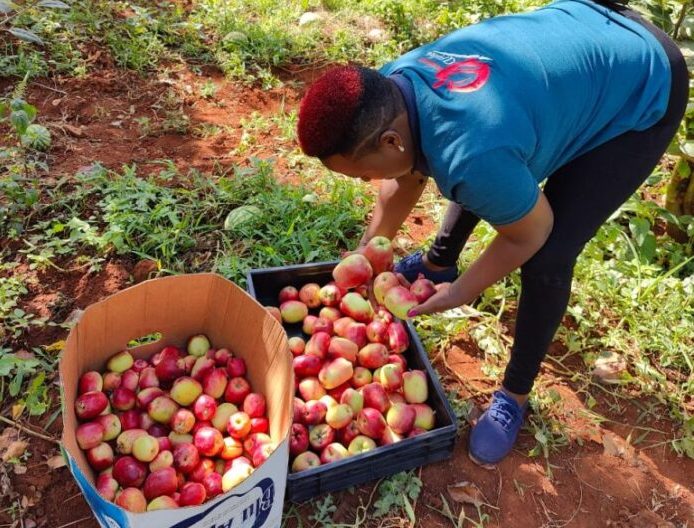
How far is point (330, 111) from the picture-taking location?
1.45 metres

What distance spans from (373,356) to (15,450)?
1.34 metres

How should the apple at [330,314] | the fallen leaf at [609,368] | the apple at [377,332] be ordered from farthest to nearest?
the fallen leaf at [609,368], the apple at [330,314], the apple at [377,332]

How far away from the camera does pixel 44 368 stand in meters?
2.34

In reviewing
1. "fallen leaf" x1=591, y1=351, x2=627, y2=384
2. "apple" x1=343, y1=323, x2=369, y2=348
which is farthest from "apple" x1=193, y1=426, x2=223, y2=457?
"fallen leaf" x1=591, y1=351, x2=627, y2=384

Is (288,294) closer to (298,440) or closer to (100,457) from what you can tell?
(298,440)

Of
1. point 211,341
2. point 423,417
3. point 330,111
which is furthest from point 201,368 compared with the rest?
point 330,111

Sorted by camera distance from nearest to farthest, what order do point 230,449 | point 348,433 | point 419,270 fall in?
point 230,449 → point 348,433 → point 419,270

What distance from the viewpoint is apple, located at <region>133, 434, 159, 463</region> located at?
1.92m

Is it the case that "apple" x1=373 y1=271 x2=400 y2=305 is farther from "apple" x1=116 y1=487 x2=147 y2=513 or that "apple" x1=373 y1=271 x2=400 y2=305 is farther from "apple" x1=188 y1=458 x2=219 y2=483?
"apple" x1=116 y1=487 x2=147 y2=513

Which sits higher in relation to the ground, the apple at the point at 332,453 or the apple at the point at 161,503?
the apple at the point at 161,503

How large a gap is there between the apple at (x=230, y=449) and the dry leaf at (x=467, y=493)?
79 cm

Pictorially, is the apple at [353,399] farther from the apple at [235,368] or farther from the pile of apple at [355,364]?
the apple at [235,368]

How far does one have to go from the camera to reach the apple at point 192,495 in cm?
182

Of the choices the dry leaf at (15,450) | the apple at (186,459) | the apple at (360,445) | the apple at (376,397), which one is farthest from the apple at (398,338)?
the dry leaf at (15,450)
